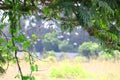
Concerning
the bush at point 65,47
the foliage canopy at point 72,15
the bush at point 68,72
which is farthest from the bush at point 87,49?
the foliage canopy at point 72,15

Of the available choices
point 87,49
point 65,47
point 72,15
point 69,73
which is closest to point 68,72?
point 69,73

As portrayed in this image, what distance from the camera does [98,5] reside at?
1.52ft

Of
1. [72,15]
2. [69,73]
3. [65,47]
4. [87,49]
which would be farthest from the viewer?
[65,47]

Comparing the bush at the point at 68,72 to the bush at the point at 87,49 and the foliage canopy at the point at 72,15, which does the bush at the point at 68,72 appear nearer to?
the bush at the point at 87,49

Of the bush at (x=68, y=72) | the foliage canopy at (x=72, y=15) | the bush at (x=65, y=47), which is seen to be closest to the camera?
the foliage canopy at (x=72, y=15)

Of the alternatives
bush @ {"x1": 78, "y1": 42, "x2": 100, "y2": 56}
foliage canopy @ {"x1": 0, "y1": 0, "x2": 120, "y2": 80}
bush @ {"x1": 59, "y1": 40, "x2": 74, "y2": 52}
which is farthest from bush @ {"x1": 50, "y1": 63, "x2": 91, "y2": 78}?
foliage canopy @ {"x1": 0, "y1": 0, "x2": 120, "y2": 80}

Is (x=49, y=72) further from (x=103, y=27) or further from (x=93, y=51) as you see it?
(x=103, y=27)

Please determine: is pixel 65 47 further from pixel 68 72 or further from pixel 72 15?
pixel 72 15

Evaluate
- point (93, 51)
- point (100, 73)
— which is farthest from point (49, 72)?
point (93, 51)

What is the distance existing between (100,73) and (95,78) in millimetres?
310

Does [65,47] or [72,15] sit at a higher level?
[72,15]

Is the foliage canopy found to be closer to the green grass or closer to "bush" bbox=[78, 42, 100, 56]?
the green grass

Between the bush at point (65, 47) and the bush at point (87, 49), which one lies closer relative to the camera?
the bush at point (87, 49)

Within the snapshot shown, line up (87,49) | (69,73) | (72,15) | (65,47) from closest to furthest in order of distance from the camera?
(72,15) → (69,73) → (87,49) → (65,47)
